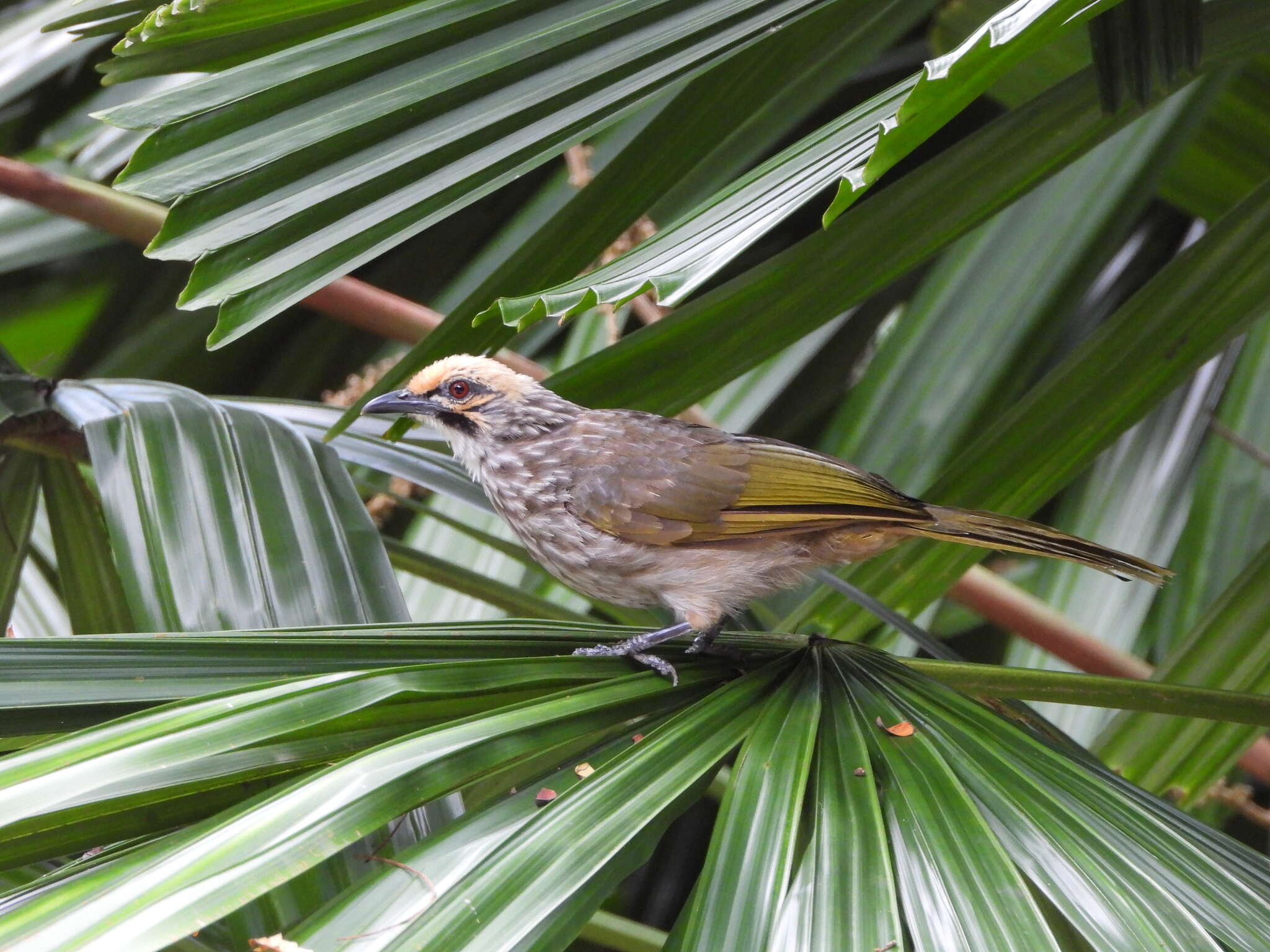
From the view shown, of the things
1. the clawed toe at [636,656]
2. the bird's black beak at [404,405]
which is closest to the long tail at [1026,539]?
the clawed toe at [636,656]

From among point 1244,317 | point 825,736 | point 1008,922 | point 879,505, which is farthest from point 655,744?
point 1244,317

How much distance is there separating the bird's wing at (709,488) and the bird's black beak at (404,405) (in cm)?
36

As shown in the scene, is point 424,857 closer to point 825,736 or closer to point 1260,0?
point 825,736

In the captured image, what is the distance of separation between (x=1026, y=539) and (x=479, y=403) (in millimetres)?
1156

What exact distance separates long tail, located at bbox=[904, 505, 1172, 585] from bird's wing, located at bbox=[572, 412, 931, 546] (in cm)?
7

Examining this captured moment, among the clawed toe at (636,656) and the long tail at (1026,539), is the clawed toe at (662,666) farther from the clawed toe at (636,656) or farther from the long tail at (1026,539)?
the long tail at (1026,539)

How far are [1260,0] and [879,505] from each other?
97 centimetres

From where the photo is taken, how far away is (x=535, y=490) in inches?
91.9

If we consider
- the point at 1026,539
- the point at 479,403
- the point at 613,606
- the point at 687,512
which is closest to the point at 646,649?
the point at 687,512

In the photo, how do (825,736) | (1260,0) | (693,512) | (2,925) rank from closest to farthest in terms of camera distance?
(2,925) → (825,736) → (1260,0) → (693,512)

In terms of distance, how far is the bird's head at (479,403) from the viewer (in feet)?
8.08

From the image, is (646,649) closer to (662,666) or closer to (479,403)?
(662,666)

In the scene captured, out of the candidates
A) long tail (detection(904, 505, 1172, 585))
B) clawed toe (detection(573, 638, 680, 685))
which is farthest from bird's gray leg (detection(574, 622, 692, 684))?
long tail (detection(904, 505, 1172, 585))

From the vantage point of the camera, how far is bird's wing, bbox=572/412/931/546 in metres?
2.15
